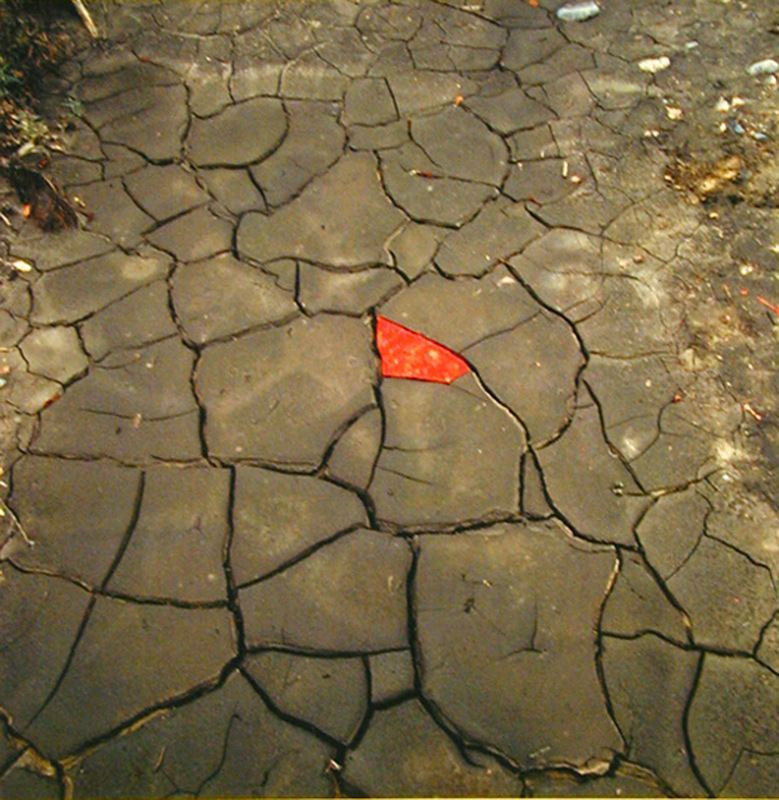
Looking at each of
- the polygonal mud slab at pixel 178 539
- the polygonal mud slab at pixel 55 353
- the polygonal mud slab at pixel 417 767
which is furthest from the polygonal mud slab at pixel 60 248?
the polygonal mud slab at pixel 417 767

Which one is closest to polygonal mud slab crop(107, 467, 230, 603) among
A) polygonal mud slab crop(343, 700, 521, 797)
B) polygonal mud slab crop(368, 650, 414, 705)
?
polygonal mud slab crop(368, 650, 414, 705)

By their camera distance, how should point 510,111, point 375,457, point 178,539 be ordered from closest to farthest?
point 178,539, point 375,457, point 510,111

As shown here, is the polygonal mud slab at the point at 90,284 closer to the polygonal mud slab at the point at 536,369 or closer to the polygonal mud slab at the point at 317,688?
the polygonal mud slab at the point at 536,369

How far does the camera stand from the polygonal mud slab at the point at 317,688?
72.3 inches

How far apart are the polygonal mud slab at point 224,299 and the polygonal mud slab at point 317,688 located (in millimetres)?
1193

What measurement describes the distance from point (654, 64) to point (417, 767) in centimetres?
324

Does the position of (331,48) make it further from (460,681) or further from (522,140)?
(460,681)

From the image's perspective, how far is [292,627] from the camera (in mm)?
1973

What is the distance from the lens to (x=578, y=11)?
3.62 meters

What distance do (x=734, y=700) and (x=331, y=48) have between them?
3297mm

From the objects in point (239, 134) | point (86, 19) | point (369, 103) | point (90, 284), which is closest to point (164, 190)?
point (239, 134)

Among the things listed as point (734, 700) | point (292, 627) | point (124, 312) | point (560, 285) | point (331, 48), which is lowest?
point (734, 700)

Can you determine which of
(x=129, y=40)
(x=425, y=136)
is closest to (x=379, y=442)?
(x=425, y=136)

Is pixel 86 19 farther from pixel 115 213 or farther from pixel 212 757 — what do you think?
pixel 212 757
